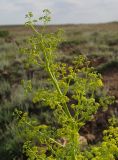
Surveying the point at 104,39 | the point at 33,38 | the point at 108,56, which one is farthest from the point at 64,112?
the point at 104,39

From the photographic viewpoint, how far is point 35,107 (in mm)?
11836

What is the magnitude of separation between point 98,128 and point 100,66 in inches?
206

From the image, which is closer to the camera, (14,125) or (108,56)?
(14,125)

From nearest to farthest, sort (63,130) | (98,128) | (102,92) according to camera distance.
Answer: (63,130) → (98,128) → (102,92)

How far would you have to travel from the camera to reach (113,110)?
1095 centimetres

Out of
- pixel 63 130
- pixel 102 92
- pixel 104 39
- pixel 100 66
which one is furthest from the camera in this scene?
pixel 104 39

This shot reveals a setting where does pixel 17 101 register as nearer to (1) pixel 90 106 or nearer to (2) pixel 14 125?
(2) pixel 14 125

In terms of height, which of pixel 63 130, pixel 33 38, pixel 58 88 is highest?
pixel 33 38

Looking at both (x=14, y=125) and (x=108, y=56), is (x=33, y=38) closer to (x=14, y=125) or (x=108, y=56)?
(x=14, y=125)

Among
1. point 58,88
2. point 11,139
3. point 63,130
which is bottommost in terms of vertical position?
point 11,139

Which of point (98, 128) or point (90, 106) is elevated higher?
point (90, 106)

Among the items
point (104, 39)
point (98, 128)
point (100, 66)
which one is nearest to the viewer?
point (98, 128)

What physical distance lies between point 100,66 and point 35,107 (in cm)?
437

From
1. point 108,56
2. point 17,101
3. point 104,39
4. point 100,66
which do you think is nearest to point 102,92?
point 17,101
